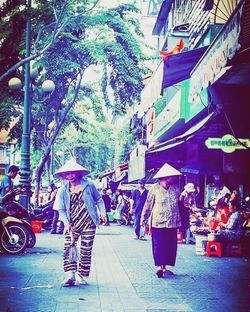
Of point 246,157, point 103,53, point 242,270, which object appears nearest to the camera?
point 242,270

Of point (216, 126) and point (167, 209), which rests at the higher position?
point (216, 126)

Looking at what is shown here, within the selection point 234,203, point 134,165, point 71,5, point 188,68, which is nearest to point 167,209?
point 188,68

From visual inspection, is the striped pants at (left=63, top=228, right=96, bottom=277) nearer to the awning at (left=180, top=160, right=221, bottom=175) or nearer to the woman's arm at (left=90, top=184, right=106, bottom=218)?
the woman's arm at (left=90, top=184, right=106, bottom=218)

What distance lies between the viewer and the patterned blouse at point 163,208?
894 cm

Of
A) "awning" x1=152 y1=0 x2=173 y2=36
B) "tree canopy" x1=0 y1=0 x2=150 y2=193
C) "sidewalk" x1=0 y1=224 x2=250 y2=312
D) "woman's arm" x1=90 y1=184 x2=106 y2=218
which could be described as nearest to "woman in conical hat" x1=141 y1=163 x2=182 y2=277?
"sidewalk" x1=0 y1=224 x2=250 y2=312

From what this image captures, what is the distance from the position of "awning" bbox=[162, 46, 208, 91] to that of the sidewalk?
3.43m

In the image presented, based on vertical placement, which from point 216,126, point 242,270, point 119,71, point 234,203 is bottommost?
point 242,270

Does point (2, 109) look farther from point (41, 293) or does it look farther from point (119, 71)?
point (41, 293)

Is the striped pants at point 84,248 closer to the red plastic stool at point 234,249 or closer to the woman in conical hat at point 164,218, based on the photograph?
the woman in conical hat at point 164,218

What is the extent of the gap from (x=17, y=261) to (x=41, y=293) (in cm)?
349

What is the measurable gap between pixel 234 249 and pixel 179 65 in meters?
4.80

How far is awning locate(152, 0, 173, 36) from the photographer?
1018 inches

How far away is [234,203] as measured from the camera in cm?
1227

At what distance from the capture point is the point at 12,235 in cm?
1125
